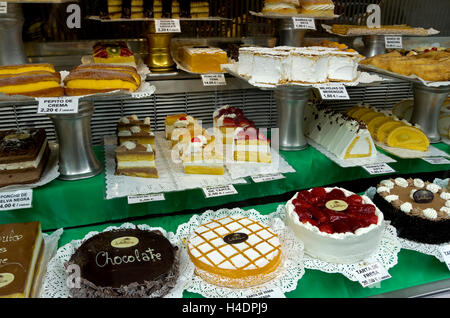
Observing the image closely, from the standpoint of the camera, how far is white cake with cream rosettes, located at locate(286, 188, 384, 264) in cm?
149

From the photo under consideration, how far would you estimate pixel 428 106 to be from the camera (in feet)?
8.68

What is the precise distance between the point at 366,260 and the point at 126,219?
1.21m

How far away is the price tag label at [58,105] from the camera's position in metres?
1.68

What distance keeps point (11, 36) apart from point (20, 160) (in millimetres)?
981

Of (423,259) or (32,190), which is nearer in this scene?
(423,259)

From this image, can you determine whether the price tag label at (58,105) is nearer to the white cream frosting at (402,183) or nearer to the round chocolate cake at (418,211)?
the round chocolate cake at (418,211)

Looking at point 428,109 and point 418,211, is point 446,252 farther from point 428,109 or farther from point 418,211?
point 428,109

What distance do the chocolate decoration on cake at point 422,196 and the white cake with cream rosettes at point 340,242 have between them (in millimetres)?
312

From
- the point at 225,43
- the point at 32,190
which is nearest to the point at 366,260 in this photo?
the point at 32,190

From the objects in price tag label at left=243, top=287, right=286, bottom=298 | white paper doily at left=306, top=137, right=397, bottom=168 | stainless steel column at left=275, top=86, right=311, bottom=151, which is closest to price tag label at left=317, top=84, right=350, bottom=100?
stainless steel column at left=275, top=86, right=311, bottom=151

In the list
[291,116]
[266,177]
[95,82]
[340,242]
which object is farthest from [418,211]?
[95,82]

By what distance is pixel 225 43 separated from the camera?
128 inches

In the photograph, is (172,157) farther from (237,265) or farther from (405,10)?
(405,10)

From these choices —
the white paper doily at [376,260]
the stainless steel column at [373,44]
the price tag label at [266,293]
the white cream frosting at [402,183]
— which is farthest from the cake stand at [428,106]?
the price tag label at [266,293]
